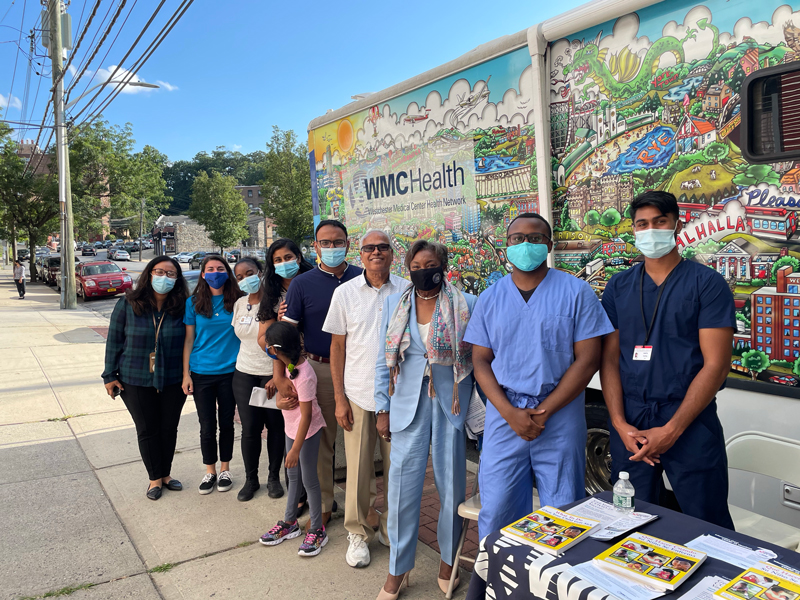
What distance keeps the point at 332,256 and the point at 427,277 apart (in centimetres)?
97

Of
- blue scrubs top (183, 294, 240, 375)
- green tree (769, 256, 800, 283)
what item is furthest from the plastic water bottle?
blue scrubs top (183, 294, 240, 375)

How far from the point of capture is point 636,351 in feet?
8.61

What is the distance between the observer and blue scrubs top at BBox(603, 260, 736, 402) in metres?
2.48

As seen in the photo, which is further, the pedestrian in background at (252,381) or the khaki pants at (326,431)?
the pedestrian in background at (252,381)

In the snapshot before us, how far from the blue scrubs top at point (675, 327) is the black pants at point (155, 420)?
3394mm

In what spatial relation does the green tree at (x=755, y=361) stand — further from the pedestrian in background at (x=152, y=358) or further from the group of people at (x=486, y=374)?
the pedestrian in background at (x=152, y=358)

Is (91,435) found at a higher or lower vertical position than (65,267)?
lower

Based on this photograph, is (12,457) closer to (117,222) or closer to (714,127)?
(714,127)

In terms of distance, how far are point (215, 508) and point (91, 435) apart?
8.53 ft

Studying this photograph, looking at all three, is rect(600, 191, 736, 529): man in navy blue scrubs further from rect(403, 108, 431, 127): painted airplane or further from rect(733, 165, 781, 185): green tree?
rect(403, 108, 431, 127): painted airplane

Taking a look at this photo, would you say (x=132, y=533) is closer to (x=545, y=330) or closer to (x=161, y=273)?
(x=161, y=273)

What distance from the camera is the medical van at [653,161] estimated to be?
2654 millimetres

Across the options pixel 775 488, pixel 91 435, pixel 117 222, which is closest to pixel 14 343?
pixel 91 435

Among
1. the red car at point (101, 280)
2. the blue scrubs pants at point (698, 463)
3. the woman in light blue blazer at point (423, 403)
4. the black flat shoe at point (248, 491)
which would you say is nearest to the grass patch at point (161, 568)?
the black flat shoe at point (248, 491)
